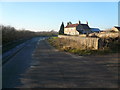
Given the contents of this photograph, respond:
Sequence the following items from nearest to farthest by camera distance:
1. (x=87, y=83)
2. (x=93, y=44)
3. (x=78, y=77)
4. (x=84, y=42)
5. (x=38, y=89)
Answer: (x=38, y=89) → (x=87, y=83) → (x=78, y=77) → (x=93, y=44) → (x=84, y=42)

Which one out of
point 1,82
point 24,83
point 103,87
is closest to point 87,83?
point 103,87

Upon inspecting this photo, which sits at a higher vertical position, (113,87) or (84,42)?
(84,42)

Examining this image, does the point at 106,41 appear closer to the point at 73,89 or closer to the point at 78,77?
the point at 78,77

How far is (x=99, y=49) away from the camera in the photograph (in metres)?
19.2

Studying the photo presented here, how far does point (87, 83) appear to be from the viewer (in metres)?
7.61

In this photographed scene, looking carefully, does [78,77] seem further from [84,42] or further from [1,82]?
→ [84,42]

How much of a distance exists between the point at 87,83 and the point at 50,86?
1.87 m

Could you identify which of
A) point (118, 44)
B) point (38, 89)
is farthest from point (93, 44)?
point (38, 89)

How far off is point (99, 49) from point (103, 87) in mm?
12615

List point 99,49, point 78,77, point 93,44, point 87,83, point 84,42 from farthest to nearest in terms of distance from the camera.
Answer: point 84,42 < point 93,44 < point 99,49 < point 78,77 < point 87,83

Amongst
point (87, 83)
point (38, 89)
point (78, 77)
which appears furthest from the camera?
point (78, 77)

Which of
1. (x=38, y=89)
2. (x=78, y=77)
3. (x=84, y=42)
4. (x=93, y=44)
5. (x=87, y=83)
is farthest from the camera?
(x=84, y=42)

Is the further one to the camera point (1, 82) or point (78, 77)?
point (78, 77)

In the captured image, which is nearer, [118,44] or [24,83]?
[24,83]
